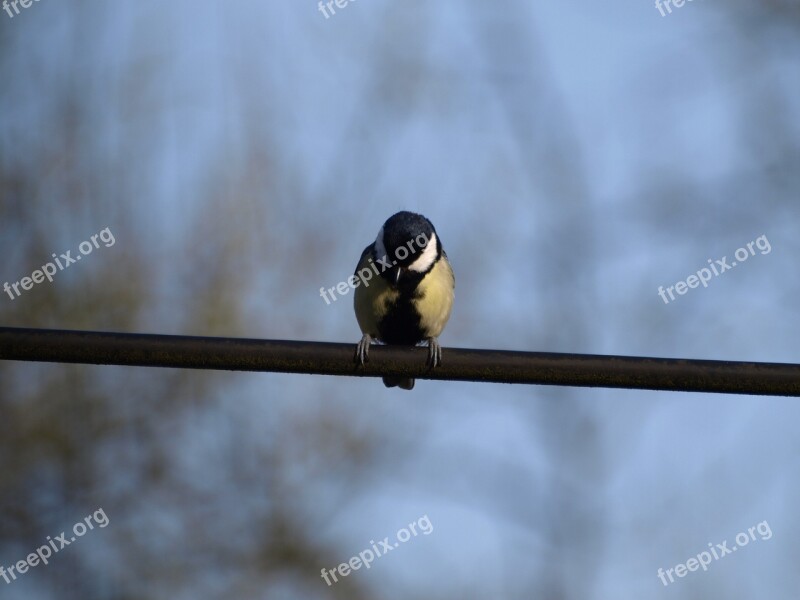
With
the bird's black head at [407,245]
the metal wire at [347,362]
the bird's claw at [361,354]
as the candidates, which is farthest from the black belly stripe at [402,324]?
the metal wire at [347,362]

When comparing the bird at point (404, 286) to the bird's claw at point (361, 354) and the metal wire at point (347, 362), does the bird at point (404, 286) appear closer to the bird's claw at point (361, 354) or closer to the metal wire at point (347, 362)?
the bird's claw at point (361, 354)

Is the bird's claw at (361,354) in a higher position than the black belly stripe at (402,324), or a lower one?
lower

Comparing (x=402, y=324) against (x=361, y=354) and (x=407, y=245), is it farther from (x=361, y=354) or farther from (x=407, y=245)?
(x=361, y=354)

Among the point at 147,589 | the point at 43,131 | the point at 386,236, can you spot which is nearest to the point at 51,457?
the point at 147,589

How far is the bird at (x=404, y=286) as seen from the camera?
16.4 ft

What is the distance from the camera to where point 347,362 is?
296 cm

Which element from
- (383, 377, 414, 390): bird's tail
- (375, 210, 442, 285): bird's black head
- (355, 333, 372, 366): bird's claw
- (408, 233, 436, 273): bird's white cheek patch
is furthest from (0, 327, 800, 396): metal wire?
(383, 377, 414, 390): bird's tail

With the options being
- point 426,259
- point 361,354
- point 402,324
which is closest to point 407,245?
point 426,259

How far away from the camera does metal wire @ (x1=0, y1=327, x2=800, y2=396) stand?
2.85 m

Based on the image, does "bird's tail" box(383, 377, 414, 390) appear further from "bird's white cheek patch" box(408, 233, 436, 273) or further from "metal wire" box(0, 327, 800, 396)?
"metal wire" box(0, 327, 800, 396)

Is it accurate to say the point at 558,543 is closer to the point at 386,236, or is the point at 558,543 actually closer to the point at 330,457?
the point at 330,457

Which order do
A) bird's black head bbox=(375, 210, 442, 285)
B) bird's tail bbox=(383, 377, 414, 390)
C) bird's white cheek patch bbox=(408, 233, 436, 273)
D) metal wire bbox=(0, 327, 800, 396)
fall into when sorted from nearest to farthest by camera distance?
metal wire bbox=(0, 327, 800, 396), bird's black head bbox=(375, 210, 442, 285), bird's white cheek patch bbox=(408, 233, 436, 273), bird's tail bbox=(383, 377, 414, 390)

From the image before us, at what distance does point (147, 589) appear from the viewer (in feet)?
24.5

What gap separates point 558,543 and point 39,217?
4516mm
